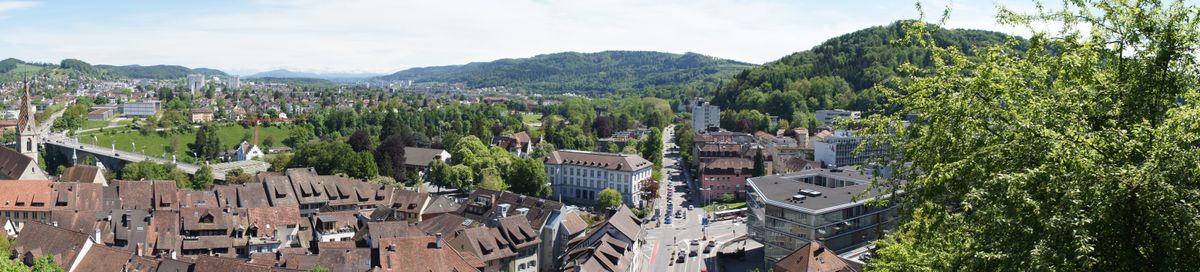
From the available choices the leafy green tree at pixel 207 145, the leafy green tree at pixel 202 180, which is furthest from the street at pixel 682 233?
the leafy green tree at pixel 207 145

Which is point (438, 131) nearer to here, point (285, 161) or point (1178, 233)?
point (285, 161)

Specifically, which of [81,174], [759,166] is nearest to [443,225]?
[81,174]

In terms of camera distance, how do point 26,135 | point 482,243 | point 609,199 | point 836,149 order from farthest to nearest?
point 836,149, point 26,135, point 609,199, point 482,243

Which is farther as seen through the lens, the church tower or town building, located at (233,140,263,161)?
town building, located at (233,140,263,161)

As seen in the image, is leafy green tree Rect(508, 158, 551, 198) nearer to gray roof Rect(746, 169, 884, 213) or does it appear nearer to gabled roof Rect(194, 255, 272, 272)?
gray roof Rect(746, 169, 884, 213)

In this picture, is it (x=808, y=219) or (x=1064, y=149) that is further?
(x=808, y=219)

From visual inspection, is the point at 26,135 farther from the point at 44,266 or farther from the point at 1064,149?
the point at 1064,149

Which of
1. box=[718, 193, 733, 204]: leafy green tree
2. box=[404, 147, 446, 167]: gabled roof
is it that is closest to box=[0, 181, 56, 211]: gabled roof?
box=[404, 147, 446, 167]: gabled roof

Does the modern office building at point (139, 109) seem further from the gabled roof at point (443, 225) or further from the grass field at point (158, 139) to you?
the gabled roof at point (443, 225)
